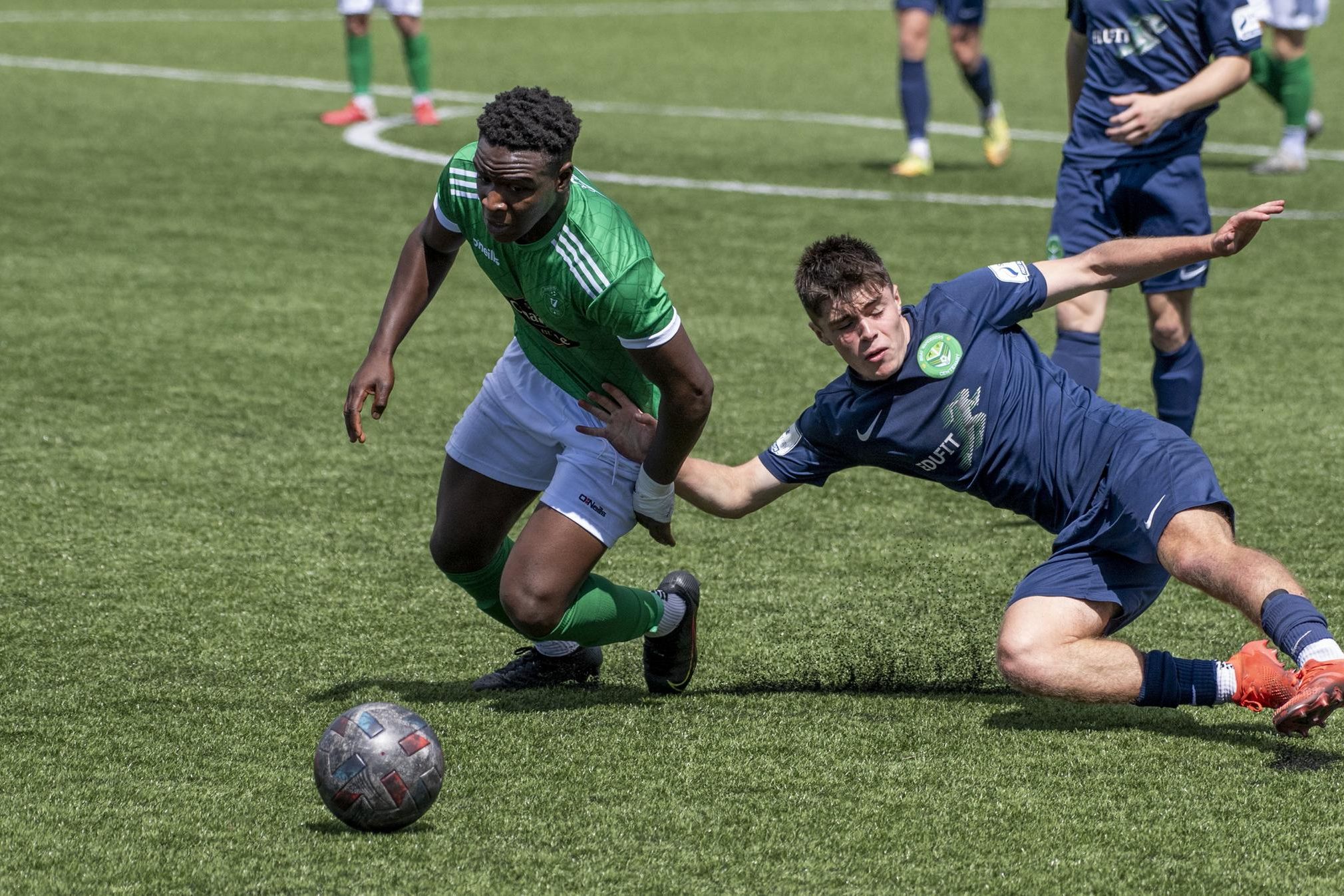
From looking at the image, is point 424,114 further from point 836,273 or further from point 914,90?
point 836,273

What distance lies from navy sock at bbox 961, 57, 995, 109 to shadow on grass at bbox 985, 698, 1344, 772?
1002 cm

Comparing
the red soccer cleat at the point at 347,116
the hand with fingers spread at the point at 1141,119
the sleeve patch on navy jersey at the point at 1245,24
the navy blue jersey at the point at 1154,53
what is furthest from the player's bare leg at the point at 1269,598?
the red soccer cleat at the point at 347,116

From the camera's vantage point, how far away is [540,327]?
16.3 ft

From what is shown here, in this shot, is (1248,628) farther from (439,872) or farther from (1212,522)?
(439,872)

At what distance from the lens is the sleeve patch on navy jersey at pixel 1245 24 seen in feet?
23.0

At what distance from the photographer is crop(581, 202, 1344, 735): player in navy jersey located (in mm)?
4629

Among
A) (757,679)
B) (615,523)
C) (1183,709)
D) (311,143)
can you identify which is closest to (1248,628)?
(1183,709)

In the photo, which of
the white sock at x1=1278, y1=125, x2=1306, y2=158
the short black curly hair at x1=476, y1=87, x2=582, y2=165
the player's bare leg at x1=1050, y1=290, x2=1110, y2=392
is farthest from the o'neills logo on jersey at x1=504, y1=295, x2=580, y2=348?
the white sock at x1=1278, y1=125, x2=1306, y2=158

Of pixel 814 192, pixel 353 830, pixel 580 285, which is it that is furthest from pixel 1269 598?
pixel 814 192

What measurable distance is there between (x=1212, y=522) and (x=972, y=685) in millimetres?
909

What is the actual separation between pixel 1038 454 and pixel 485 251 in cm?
156

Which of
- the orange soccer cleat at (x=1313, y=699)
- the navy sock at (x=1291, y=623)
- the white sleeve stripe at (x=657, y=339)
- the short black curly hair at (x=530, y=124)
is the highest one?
the short black curly hair at (x=530, y=124)

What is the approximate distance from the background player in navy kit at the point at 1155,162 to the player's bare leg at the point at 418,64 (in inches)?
362

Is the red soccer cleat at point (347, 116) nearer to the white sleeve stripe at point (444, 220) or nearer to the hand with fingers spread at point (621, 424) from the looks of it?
the white sleeve stripe at point (444, 220)
